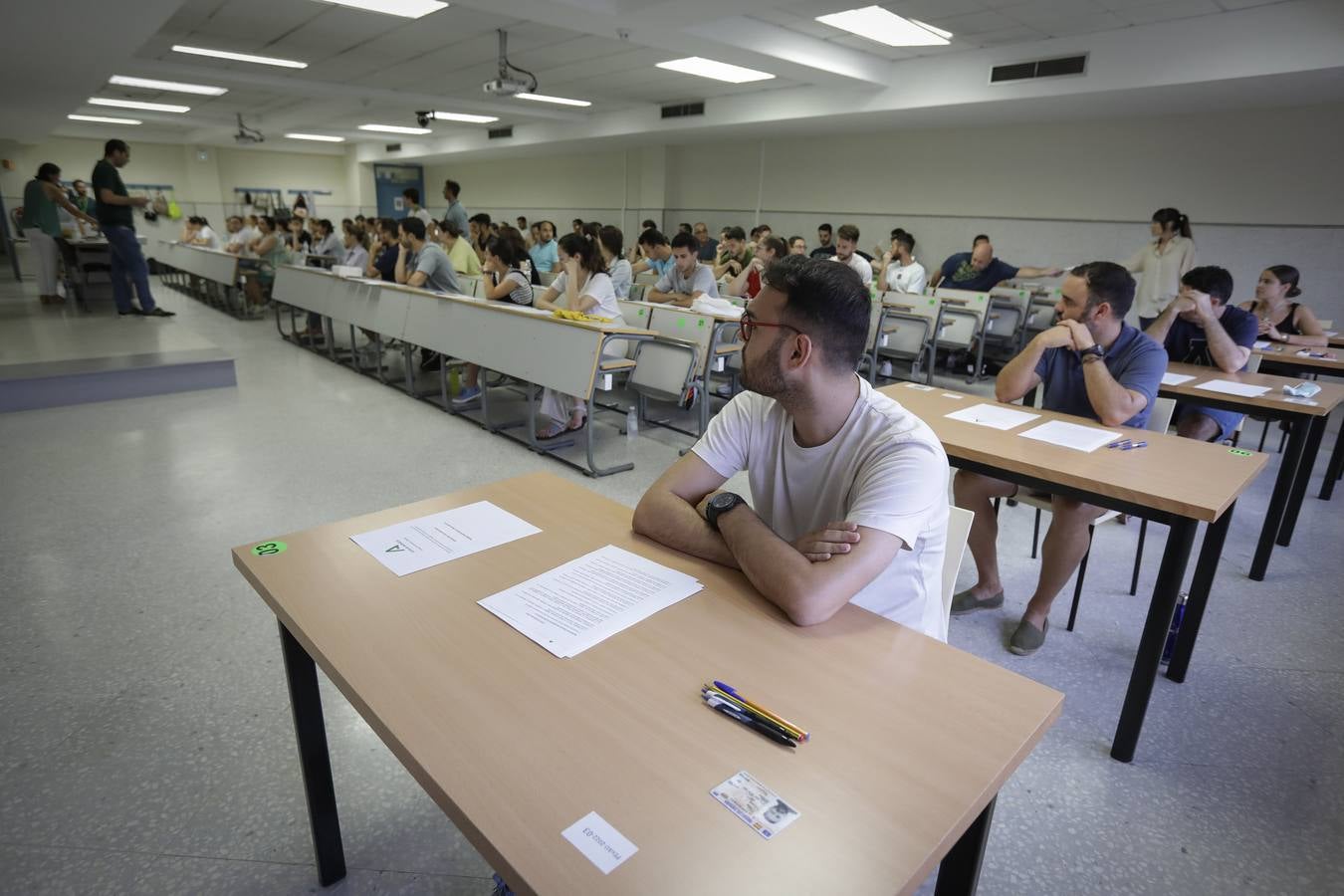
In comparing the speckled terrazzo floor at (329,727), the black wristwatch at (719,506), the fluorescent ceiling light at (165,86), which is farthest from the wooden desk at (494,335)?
the fluorescent ceiling light at (165,86)

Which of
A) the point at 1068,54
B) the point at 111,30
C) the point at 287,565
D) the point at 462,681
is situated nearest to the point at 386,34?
the point at 111,30

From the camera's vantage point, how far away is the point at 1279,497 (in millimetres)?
2854

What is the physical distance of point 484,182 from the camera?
52.0 ft

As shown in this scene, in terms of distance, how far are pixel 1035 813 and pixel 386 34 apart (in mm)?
7872

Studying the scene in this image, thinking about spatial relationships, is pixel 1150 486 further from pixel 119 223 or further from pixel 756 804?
pixel 119 223

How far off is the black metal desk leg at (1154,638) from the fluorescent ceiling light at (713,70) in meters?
6.81

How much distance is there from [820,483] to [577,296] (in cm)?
336

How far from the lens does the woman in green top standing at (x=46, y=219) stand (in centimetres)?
764

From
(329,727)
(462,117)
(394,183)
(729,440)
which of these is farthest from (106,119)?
(729,440)

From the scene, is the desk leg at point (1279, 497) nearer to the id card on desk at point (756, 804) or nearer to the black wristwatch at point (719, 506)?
the black wristwatch at point (719, 506)

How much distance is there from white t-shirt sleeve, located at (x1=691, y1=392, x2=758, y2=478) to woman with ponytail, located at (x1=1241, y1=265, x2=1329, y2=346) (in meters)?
4.56

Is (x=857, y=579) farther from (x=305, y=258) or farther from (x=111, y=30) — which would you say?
(x=305, y=258)

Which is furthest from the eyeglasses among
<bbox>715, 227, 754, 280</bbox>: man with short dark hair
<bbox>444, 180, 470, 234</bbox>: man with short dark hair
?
<bbox>444, 180, 470, 234</bbox>: man with short dark hair

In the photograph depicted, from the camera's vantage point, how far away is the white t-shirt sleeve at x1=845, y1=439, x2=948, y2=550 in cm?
118
